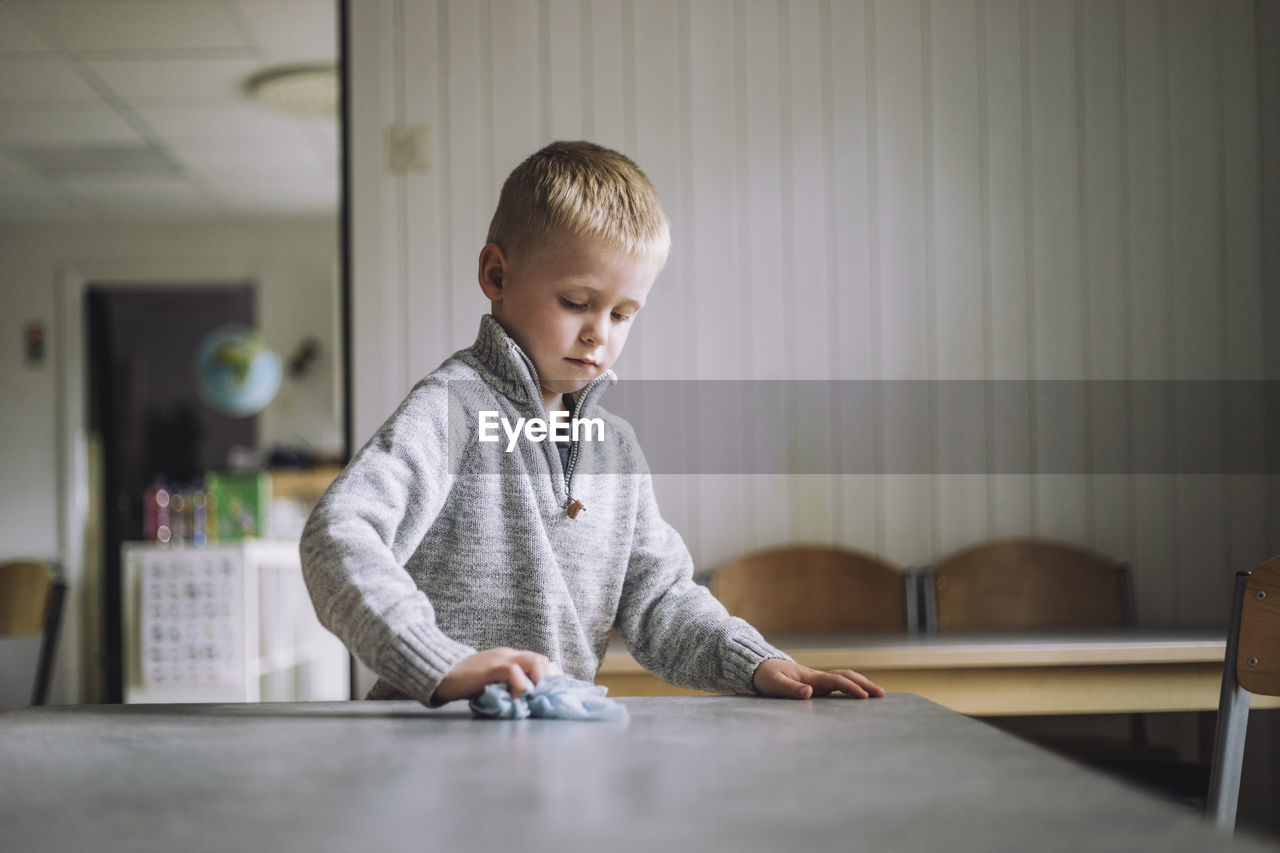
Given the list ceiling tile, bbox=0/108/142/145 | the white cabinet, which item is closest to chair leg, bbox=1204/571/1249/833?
the white cabinet

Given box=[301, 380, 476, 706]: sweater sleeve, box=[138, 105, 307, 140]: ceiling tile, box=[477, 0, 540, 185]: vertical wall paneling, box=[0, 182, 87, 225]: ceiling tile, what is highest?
box=[138, 105, 307, 140]: ceiling tile

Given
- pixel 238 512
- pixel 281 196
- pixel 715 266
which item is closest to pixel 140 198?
pixel 281 196

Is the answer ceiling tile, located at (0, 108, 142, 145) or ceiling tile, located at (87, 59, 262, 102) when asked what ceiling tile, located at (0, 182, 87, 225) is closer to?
ceiling tile, located at (0, 108, 142, 145)

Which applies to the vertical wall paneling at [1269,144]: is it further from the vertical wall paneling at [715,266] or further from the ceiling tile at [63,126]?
the ceiling tile at [63,126]

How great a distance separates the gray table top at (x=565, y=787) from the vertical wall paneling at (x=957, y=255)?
180cm

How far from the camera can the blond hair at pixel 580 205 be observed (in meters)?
1.05

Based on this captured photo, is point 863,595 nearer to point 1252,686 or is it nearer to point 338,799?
point 1252,686

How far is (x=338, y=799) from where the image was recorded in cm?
53

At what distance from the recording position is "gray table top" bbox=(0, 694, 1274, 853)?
46cm

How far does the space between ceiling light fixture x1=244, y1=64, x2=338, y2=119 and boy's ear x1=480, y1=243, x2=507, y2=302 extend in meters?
3.20

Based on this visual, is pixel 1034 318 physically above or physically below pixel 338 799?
above

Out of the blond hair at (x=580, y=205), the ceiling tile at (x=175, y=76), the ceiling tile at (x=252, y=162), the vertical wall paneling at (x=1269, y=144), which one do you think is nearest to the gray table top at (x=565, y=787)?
the blond hair at (x=580, y=205)

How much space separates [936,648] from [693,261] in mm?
1127

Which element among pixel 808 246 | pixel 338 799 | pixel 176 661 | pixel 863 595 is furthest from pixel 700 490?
pixel 176 661
